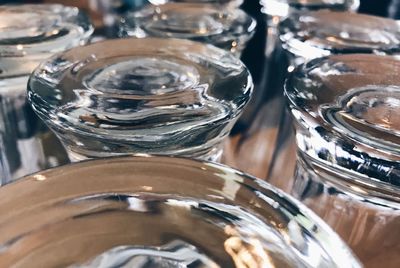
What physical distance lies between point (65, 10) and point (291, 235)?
7.8 inches

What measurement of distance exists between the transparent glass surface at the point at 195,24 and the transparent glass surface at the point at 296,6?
1.7 inches

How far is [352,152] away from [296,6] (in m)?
0.20

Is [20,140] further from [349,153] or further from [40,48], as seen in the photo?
[349,153]

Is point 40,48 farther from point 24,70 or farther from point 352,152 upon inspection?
point 352,152

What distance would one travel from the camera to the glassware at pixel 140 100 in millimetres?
197

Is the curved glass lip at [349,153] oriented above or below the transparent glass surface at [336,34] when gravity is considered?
above

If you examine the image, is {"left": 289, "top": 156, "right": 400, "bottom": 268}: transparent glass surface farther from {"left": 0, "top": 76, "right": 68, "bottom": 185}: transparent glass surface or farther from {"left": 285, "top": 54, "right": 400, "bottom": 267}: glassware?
{"left": 0, "top": 76, "right": 68, "bottom": 185}: transparent glass surface

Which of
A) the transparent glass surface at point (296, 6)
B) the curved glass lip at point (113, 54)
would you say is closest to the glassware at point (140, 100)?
the curved glass lip at point (113, 54)

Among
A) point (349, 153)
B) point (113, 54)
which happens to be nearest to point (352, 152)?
point (349, 153)

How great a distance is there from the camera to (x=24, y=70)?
Result: 260 millimetres

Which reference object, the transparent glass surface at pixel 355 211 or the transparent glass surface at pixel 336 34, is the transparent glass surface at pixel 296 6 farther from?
the transparent glass surface at pixel 355 211

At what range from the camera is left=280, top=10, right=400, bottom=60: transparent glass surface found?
0.95ft

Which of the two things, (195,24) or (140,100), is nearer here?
(140,100)

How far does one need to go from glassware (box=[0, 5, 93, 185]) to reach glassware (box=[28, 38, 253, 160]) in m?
0.02
